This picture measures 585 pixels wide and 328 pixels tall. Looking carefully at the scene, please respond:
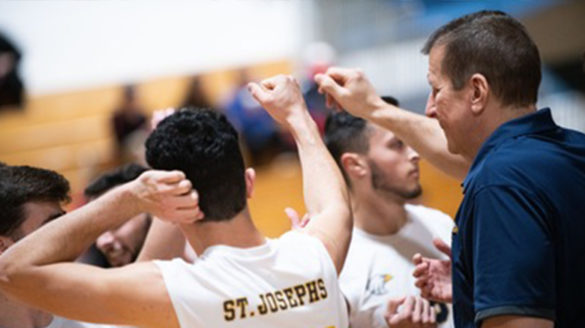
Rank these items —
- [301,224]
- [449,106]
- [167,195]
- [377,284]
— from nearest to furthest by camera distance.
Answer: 1. [167,195]
2. [449,106]
3. [301,224]
4. [377,284]

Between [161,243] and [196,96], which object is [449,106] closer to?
[161,243]

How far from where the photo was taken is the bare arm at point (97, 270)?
2.58 meters

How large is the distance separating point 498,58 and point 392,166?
186 centimetres

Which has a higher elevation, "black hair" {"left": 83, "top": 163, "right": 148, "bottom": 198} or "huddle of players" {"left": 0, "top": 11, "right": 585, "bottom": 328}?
"huddle of players" {"left": 0, "top": 11, "right": 585, "bottom": 328}

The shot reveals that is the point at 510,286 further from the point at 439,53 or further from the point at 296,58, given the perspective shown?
the point at 296,58

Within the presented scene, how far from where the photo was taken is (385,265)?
169 inches

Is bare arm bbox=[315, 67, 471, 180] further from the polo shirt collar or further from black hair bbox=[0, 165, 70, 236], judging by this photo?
black hair bbox=[0, 165, 70, 236]

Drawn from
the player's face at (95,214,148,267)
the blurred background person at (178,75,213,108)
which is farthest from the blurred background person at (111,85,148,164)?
the player's face at (95,214,148,267)

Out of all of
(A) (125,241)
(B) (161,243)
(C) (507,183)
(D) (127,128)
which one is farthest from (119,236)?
(D) (127,128)

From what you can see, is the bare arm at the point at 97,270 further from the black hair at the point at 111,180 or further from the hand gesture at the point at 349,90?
the black hair at the point at 111,180

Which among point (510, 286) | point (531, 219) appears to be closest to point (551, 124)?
point (531, 219)

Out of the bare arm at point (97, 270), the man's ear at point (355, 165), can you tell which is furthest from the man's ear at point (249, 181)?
the man's ear at point (355, 165)

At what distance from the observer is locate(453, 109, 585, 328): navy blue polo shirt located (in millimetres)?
2518

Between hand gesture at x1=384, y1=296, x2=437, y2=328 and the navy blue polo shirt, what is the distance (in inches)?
28.1
